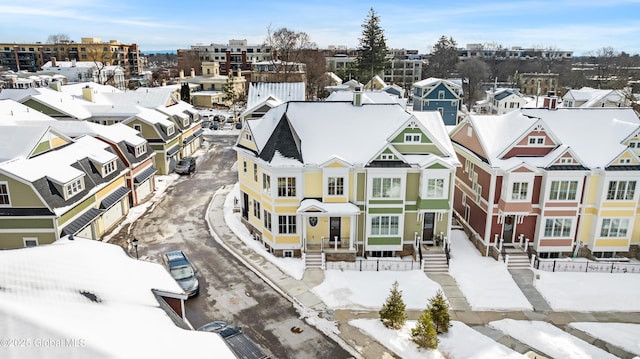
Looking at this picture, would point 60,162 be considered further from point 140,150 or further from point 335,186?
point 335,186

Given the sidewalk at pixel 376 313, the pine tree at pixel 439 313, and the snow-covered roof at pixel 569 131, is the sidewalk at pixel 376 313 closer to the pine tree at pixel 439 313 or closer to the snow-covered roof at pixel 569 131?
the pine tree at pixel 439 313

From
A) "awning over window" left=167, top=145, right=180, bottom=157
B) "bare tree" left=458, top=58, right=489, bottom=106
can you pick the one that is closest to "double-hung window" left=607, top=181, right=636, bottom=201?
"awning over window" left=167, top=145, right=180, bottom=157

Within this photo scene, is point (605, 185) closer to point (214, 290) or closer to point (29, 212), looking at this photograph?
point (214, 290)

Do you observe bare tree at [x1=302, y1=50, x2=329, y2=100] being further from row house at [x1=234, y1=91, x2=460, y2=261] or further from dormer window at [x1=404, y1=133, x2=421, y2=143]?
dormer window at [x1=404, y1=133, x2=421, y2=143]

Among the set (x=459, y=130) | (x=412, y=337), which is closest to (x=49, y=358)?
(x=412, y=337)

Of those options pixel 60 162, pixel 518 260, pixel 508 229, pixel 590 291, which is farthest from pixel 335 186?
pixel 60 162

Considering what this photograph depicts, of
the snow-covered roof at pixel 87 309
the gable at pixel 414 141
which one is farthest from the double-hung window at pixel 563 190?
the snow-covered roof at pixel 87 309
